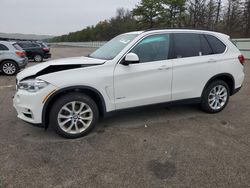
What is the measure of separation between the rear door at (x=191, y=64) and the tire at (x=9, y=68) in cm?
842

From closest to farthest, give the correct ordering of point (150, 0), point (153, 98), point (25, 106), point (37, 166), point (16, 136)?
point (37, 166) < point (25, 106) < point (16, 136) < point (153, 98) < point (150, 0)

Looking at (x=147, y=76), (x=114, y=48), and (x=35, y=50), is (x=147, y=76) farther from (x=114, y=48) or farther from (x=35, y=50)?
(x=35, y=50)

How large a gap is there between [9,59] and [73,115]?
26.1 ft

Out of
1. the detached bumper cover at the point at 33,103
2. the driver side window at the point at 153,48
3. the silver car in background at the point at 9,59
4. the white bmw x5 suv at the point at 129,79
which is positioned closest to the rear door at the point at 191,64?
the white bmw x5 suv at the point at 129,79

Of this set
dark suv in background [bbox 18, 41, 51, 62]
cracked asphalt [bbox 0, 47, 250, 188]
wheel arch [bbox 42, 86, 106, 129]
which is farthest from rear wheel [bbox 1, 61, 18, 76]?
wheel arch [bbox 42, 86, 106, 129]

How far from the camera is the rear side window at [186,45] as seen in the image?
402 centimetres

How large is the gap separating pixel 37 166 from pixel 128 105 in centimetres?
171

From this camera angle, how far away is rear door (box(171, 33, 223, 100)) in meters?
4.00

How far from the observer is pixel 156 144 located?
3.31 meters

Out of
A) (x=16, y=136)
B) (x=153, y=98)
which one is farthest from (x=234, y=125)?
(x=16, y=136)

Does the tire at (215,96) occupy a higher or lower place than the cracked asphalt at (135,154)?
higher

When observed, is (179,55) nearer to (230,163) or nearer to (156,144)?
(156,144)

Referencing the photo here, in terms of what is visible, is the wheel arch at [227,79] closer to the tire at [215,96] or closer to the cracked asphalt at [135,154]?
the tire at [215,96]

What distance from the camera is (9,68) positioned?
32.1 feet
